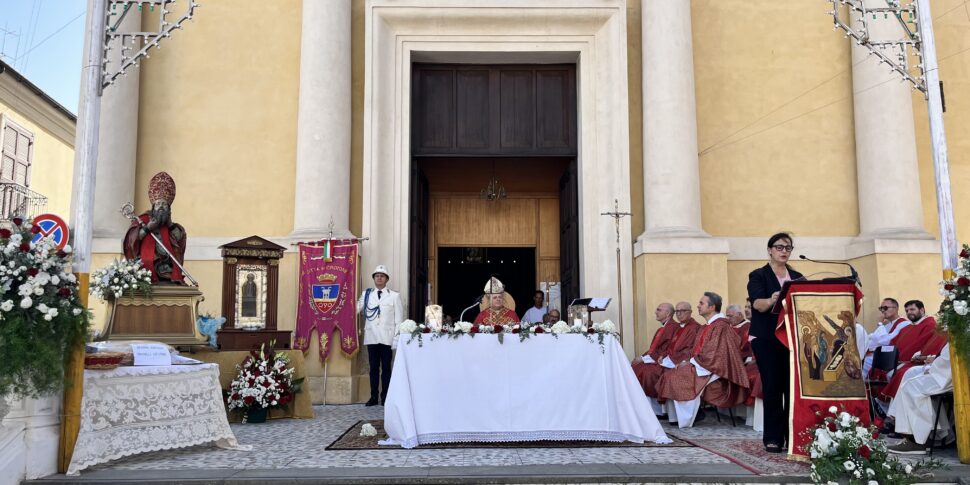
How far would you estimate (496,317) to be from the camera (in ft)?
28.1

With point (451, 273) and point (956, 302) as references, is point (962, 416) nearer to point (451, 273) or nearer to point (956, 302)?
point (956, 302)

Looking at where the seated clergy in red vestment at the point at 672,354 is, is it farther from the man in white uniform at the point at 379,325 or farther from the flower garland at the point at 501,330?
the man in white uniform at the point at 379,325

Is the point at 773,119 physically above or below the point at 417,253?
above

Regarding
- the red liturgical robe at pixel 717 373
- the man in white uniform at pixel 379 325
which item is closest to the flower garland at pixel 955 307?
the red liturgical robe at pixel 717 373

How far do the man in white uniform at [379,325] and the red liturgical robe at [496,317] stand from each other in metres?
2.02

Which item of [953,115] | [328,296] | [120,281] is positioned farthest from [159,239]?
[953,115]

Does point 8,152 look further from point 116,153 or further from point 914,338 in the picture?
point 914,338

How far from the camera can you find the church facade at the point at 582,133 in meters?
11.3

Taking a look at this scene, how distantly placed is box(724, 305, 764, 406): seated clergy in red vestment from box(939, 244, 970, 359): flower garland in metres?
1.89

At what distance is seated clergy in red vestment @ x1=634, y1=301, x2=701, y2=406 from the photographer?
908 cm

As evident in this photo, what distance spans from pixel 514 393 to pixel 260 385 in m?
2.92

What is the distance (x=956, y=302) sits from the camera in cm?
585

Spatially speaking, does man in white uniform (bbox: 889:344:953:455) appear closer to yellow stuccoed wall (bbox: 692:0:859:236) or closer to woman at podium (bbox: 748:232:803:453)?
woman at podium (bbox: 748:232:803:453)

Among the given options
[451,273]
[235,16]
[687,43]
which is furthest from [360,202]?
[451,273]
